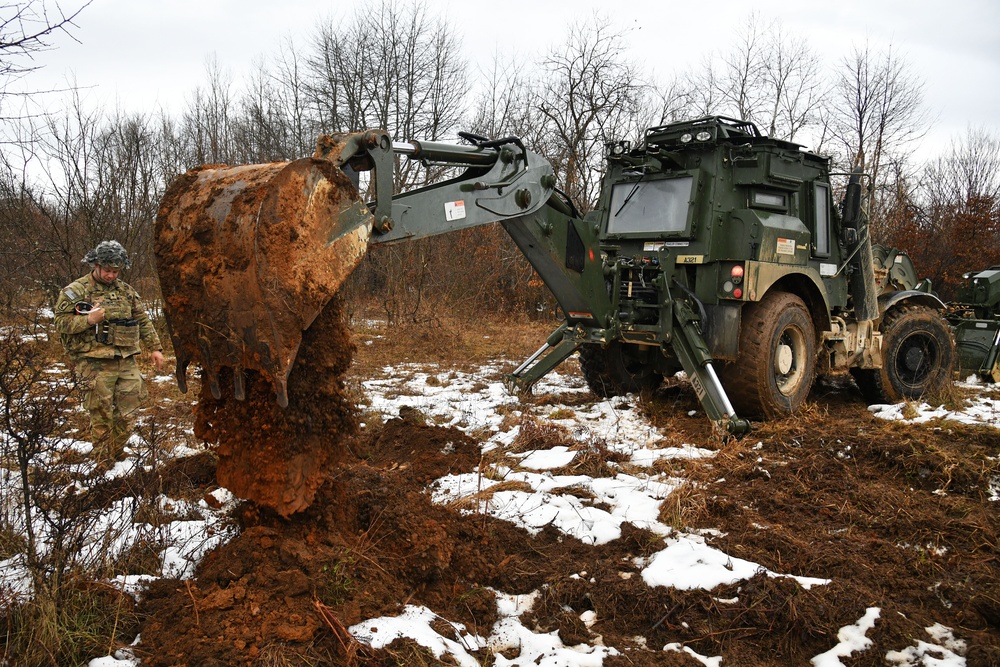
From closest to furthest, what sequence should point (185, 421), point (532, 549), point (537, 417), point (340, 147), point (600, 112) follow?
1. point (340, 147)
2. point (532, 549)
3. point (185, 421)
4. point (537, 417)
5. point (600, 112)

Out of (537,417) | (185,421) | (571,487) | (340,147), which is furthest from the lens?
(537,417)

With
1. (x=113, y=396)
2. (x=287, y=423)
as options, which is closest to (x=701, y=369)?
(x=287, y=423)

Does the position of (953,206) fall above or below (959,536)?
above

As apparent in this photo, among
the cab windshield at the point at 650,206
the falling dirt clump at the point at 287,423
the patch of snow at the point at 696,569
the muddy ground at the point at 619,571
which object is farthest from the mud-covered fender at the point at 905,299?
the falling dirt clump at the point at 287,423

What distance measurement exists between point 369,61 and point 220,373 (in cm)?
1964

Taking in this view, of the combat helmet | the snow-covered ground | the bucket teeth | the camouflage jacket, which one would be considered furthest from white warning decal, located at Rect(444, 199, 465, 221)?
the camouflage jacket

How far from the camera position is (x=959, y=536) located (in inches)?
174

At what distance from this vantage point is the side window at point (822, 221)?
771 centimetres

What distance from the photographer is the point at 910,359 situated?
8625 mm

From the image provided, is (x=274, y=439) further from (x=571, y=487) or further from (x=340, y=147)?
(x=571, y=487)

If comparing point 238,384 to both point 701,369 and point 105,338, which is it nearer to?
point 105,338

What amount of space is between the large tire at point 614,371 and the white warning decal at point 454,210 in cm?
361

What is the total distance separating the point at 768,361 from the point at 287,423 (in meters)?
4.92

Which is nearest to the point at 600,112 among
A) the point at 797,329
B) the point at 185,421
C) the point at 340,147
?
the point at 797,329
